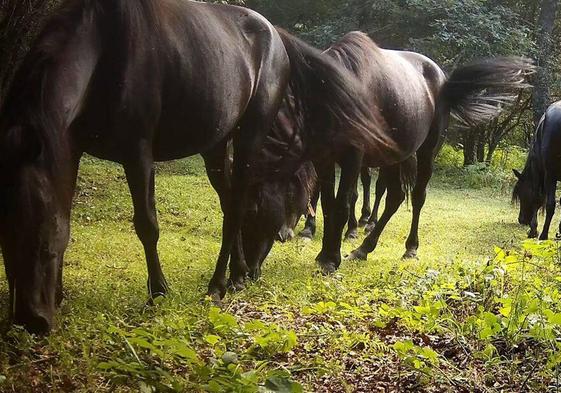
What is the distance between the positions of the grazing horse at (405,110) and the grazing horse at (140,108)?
2.47 ft

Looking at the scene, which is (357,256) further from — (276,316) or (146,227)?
(146,227)

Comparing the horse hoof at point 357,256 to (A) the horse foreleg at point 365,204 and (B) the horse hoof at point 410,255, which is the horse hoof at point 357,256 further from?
(A) the horse foreleg at point 365,204

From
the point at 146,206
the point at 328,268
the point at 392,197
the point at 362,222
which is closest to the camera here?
the point at 146,206

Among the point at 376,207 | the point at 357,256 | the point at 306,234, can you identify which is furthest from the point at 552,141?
the point at 357,256

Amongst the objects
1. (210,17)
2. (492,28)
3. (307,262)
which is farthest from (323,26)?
(210,17)

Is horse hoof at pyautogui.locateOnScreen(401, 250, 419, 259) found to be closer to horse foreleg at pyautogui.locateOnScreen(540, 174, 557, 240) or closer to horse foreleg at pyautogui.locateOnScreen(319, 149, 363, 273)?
horse foreleg at pyautogui.locateOnScreen(319, 149, 363, 273)

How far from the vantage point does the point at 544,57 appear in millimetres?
14242

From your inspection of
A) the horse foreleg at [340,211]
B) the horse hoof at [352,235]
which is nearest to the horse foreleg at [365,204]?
the horse hoof at [352,235]

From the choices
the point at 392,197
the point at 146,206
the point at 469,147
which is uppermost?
the point at 146,206

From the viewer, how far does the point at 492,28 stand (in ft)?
40.4

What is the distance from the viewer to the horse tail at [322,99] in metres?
4.46

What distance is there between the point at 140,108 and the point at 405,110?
127 inches

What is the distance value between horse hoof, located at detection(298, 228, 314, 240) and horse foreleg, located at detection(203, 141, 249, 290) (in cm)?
238

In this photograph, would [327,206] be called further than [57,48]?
Yes
